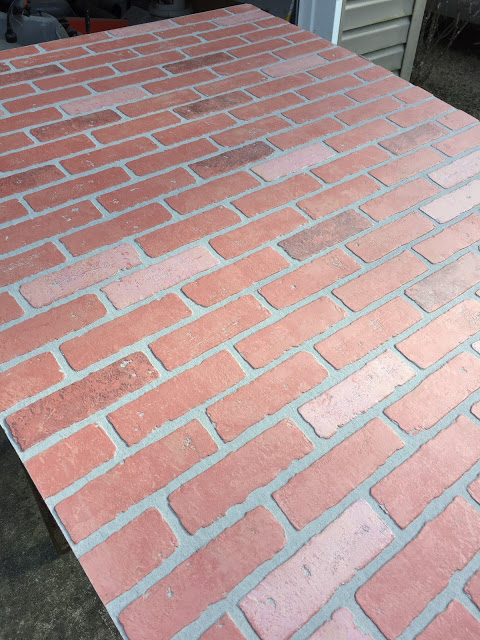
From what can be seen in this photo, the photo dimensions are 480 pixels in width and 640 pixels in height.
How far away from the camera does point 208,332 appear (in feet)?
3.71

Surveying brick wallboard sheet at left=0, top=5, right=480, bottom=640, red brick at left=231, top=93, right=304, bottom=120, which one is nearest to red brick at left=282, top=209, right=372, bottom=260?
brick wallboard sheet at left=0, top=5, right=480, bottom=640

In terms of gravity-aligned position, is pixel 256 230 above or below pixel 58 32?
above

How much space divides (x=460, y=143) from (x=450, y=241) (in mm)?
450

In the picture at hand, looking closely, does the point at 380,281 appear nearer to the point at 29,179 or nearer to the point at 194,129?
the point at 194,129

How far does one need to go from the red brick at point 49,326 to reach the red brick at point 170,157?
47 centimetres

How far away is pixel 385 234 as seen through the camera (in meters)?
1.38

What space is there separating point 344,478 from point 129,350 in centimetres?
45

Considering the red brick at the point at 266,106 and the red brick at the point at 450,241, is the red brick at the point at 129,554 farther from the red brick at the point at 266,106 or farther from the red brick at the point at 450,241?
the red brick at the point at 266,106

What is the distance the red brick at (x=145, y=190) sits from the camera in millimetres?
1388

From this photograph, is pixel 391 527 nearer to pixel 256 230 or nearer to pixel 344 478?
pixel 344 478

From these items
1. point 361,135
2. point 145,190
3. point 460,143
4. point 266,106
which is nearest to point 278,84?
point 266,106

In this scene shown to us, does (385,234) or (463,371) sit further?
(385,234)

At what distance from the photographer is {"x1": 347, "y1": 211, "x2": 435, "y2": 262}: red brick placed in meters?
1.33

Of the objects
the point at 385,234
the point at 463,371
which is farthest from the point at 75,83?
the point at 463,371
